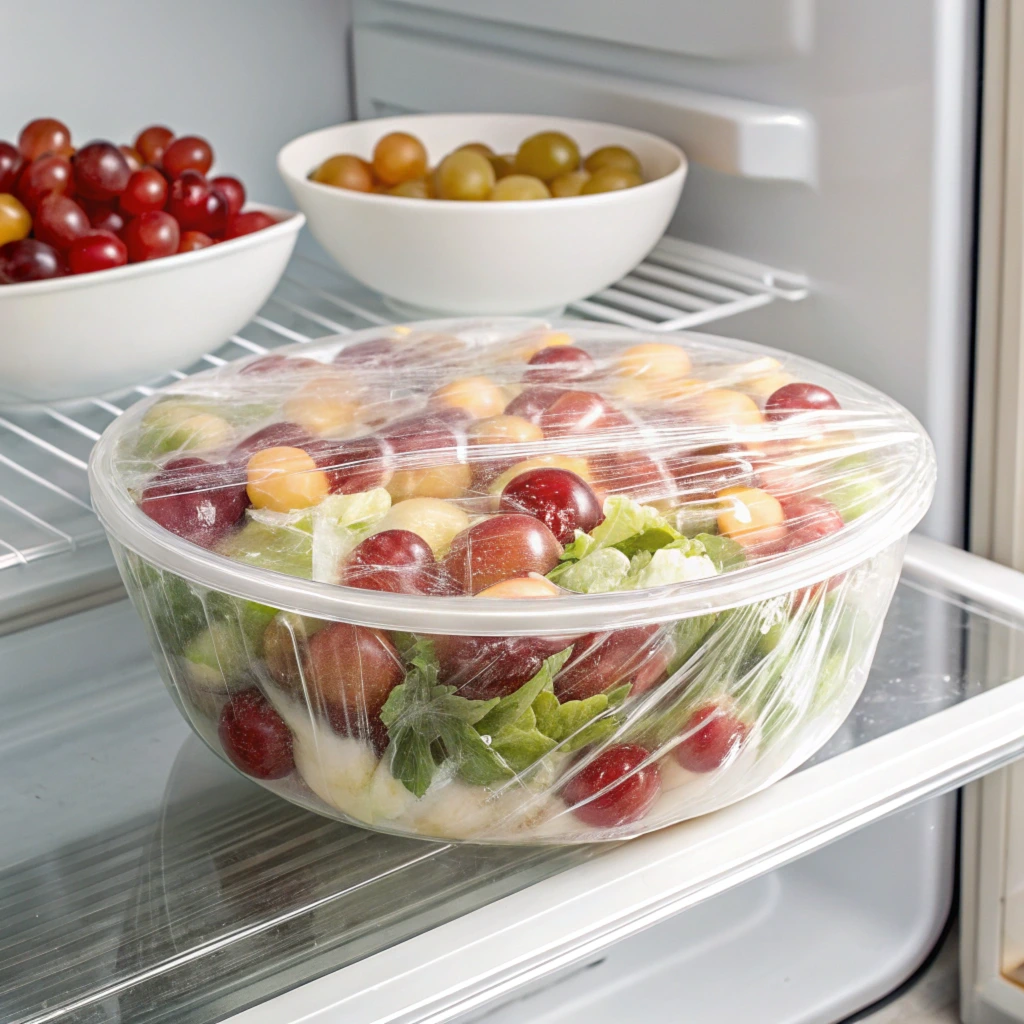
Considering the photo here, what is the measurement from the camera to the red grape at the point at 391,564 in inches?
22.3

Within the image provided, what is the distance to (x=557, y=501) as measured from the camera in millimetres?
599

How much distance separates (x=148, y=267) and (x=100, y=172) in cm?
12

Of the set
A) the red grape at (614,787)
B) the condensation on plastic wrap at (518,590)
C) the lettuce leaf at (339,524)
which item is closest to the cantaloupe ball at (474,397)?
the condensation on plastic wrap at (518,590)

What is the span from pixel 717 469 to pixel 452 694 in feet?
0.59

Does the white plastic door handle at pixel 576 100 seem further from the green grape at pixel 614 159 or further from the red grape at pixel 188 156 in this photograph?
the red grape at pixel 188 156

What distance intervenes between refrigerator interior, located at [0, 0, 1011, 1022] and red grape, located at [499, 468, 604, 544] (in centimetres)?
17

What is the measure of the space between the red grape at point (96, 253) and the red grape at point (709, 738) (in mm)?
510

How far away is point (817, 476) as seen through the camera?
0.65m

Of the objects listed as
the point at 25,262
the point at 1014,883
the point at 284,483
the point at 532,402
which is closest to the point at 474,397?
the point at 532,402

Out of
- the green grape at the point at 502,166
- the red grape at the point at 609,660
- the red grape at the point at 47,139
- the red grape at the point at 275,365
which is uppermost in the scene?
the red grape at the point at 47,139

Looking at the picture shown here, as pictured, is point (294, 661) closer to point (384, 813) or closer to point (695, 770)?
point (384, 813)

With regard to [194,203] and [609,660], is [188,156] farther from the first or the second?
[609,660]

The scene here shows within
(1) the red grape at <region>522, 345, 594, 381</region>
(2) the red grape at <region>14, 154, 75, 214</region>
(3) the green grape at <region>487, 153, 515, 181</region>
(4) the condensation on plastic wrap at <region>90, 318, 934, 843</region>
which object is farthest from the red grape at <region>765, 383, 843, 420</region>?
(2) the red grape at <region>14, 154, 75, 214</region>

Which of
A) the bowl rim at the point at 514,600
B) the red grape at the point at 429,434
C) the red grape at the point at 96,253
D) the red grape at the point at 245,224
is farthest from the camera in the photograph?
the red grape at the point at 245,224
